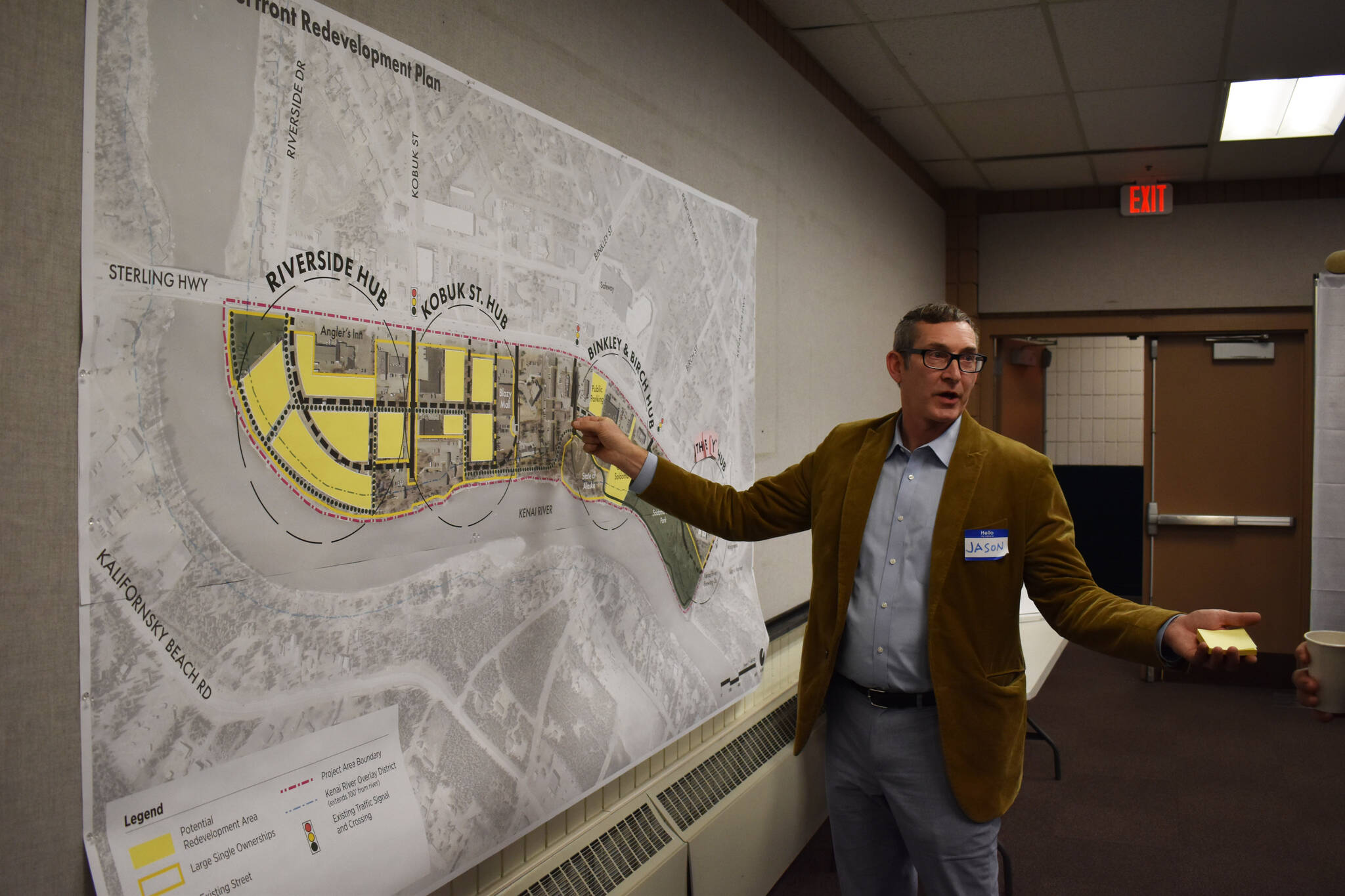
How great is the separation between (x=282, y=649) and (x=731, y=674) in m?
1.23

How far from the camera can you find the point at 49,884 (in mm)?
880

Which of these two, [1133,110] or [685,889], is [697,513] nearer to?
[685,889]

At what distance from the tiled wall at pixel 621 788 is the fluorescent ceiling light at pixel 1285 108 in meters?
2.94

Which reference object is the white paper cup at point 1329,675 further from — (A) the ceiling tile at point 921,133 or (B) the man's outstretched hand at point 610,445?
(A) the ceiling tile at point 921,133

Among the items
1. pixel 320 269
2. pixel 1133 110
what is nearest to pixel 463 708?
pixel 320 269

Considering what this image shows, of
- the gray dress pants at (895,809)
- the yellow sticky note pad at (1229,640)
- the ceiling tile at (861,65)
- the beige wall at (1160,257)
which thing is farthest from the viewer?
the beige wall at (1160,257)

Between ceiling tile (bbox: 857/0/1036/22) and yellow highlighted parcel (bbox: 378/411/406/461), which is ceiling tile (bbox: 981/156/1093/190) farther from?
yellow highlighted parcel (bbox: 378/411/406/461)

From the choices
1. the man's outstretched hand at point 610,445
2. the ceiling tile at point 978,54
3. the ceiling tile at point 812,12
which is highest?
the ceiling tile at point 978,54

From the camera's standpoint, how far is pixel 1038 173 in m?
4.66

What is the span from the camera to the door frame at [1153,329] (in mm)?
4730

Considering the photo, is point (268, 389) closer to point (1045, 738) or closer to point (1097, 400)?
point (1045, 738)

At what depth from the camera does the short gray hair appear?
162cm

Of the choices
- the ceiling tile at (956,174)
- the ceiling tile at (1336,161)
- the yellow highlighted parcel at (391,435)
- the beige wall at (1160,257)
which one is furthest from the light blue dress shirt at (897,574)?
the beige wall at (1160,257)

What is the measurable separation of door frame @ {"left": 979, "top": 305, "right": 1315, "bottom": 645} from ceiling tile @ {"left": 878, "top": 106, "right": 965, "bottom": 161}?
133 cm
